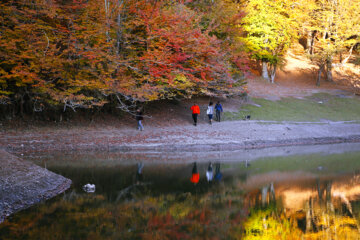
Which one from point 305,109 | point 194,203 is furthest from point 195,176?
point 305,109

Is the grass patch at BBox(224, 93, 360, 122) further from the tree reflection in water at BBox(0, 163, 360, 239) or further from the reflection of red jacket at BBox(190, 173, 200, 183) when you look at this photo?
the tree reflection in water at BBox(0, 163, 360, 239)

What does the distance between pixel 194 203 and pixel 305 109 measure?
24.2 m

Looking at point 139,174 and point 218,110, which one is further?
point 218,110

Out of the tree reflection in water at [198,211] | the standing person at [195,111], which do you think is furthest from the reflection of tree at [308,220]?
the standing person at [195,111]

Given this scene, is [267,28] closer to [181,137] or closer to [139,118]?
[181,137]

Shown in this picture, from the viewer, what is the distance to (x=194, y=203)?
11.6 meters

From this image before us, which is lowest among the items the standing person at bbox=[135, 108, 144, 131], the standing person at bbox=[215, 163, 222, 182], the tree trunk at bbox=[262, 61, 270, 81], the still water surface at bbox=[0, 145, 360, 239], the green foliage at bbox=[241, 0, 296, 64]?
the standing person at bbox=[215, 163, 222, 182]

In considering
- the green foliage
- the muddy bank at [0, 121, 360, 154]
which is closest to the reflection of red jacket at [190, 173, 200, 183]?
the muddy bank at [0, 121, 360, 154]

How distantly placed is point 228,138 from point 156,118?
5.63m

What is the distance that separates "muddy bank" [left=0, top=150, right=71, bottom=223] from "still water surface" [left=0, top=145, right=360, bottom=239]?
0.40 m

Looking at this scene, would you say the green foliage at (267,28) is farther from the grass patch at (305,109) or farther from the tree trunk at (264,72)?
the grass patch at (305,109)

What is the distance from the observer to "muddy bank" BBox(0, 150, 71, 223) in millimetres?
10305

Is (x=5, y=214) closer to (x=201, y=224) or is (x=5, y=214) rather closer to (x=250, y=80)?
(x=201, y=224)

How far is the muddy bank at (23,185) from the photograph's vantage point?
10.3 m
